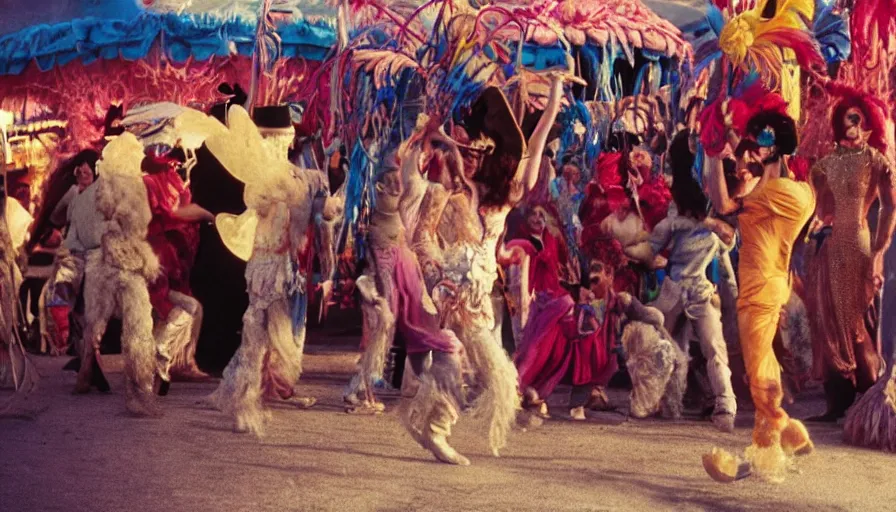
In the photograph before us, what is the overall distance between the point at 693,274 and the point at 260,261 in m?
2.17

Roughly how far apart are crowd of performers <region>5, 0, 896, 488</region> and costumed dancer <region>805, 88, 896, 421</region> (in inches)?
0.4

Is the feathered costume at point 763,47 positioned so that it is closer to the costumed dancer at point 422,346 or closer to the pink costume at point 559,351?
the pink costume at point 559,351

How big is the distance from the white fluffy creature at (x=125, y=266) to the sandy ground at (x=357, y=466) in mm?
401

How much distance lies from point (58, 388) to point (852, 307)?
14.1 ft

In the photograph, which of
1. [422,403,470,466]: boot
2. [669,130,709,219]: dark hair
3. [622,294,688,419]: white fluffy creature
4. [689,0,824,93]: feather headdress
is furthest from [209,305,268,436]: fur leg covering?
[689,0,824,93]: feather headdress

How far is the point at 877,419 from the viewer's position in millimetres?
5969

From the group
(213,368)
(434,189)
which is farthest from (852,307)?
(213,368)

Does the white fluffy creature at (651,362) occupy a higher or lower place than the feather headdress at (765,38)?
lower

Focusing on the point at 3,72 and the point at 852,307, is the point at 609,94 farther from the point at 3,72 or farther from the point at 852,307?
the point at 3,72

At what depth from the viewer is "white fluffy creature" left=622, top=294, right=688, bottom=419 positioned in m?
6.43

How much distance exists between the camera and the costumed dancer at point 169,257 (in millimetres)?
6664

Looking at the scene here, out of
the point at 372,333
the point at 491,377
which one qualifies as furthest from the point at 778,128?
the point at 372,333

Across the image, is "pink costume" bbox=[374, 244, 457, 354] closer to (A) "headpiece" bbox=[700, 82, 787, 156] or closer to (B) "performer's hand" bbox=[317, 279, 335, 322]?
(B) "performer's hand" bbox=[317, 279, 335, 322]

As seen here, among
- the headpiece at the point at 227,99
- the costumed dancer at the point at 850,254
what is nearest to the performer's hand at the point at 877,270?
the costumed dancer at the point at 850,254
